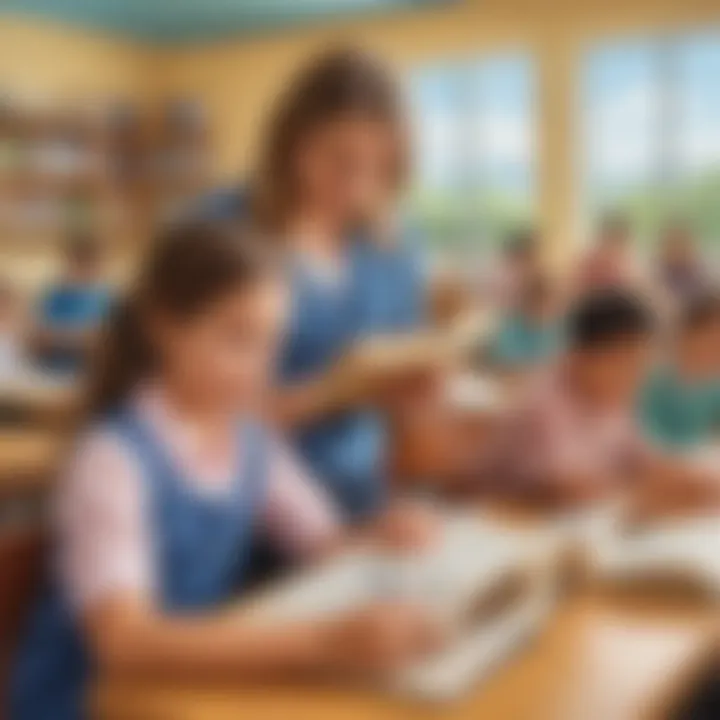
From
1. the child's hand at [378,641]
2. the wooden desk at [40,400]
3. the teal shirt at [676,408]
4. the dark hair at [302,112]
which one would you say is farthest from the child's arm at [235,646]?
the teal shirt at [676,408]

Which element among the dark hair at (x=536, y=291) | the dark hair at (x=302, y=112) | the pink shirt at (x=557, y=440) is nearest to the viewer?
the dark hair at (x=302, y=112)

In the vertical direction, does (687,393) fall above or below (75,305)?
below

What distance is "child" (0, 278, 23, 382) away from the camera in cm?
67

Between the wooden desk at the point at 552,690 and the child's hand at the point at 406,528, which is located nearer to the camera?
the wooden desk at the point at 552,690

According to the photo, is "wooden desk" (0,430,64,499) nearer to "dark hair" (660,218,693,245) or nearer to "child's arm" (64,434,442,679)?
"child's arm" (64,434,442,679)

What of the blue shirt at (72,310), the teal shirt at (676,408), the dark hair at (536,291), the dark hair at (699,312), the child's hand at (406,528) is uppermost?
the blue shirt at (72,310)

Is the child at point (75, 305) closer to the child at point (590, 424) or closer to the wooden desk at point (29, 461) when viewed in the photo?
the wooden desk at point (29, 461)

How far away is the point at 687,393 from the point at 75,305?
44 cm

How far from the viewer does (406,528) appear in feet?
2.65

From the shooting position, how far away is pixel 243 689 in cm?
62

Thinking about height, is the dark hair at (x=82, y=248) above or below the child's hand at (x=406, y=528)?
above

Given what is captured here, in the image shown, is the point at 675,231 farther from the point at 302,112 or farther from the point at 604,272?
the point at 302,112

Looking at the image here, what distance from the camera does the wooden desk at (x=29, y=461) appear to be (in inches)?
25.8

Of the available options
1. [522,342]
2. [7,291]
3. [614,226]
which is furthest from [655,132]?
[7,291]
